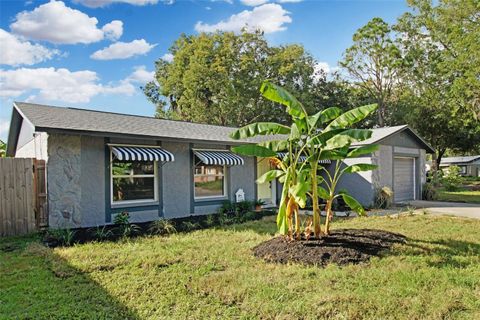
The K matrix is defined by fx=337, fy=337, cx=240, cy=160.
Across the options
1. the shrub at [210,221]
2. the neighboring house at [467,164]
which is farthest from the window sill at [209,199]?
the neighboring house at [467,164]

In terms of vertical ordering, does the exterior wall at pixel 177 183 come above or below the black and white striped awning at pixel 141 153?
below

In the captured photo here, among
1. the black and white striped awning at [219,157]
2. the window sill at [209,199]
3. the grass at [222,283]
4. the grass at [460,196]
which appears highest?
the black and white striped awning at [219,157]

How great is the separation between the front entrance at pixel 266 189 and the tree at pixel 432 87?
19156 millimetres

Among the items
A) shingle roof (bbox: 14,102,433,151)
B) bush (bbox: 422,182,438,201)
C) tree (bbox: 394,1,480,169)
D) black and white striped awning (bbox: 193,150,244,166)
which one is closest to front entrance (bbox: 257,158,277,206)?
shingle roof (bbox: 14,102,433,151)

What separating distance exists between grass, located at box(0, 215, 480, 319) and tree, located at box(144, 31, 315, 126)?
28.6 metres

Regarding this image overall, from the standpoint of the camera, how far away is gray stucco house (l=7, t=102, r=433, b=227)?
11.5 metres

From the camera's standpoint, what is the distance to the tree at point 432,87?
102 feet

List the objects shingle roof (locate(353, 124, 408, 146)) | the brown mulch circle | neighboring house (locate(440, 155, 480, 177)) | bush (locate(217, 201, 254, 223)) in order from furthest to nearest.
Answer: neighboring house (locate(440, 155, 480, 177)) < shingle roof (locate(353, 124, 408, 146)) < bush (locate(217, 201, 254, 223)) < the brown mulch circle

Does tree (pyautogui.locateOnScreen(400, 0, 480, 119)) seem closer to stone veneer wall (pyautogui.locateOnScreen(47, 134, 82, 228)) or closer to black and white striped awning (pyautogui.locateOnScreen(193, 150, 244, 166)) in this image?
→ black and white striped awning (pyautogui.locateOnScreen(193, 150, 244, 166))

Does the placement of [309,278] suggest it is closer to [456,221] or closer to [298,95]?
[456,221]

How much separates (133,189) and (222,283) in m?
8.09

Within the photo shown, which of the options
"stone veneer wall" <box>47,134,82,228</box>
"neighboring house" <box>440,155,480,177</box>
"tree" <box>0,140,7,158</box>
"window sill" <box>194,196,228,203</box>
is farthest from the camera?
"neighboring house" <box>440,155,480,177</box>

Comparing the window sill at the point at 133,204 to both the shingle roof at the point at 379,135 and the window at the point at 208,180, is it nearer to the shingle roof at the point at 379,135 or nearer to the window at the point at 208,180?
the window at the point at 208,180

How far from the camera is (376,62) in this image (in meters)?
39.9
